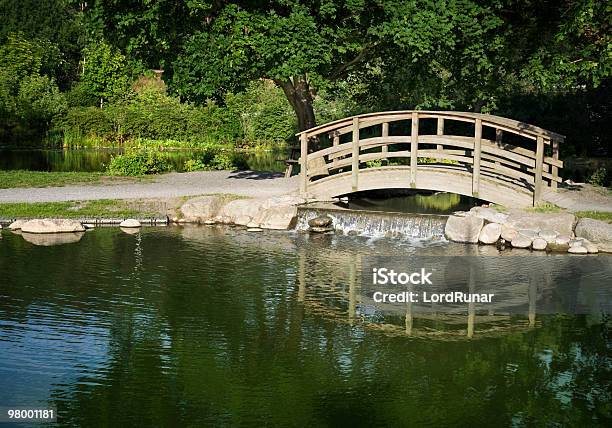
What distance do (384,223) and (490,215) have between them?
2.41m

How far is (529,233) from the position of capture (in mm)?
20531

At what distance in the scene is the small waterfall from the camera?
21.5 metres

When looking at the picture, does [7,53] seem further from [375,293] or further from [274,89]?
[375,293]

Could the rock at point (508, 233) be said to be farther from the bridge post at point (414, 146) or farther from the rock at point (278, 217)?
the rock at point (278, 217)

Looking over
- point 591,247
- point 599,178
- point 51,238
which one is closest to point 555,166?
point 591,247

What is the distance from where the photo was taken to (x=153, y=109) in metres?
46.3

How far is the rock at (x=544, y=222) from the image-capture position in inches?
799

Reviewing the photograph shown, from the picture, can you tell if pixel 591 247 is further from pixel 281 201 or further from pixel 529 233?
pixel 281 201

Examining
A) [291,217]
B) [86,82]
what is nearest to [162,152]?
[86,82]

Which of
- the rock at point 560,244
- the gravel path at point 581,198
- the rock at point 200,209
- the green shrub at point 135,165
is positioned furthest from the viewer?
the green shrub at point 135,165

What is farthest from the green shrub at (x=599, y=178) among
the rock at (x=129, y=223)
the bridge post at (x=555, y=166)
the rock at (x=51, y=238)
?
the rock at (x=51, y=238)

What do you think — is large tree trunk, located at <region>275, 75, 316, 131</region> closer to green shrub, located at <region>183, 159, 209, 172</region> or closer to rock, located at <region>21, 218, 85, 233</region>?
green shrub, located at <region>183, 159, 209, 172</region>

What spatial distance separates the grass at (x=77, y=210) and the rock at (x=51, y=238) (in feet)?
3.68

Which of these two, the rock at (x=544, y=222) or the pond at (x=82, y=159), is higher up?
the pond at (x=82, y=159)
